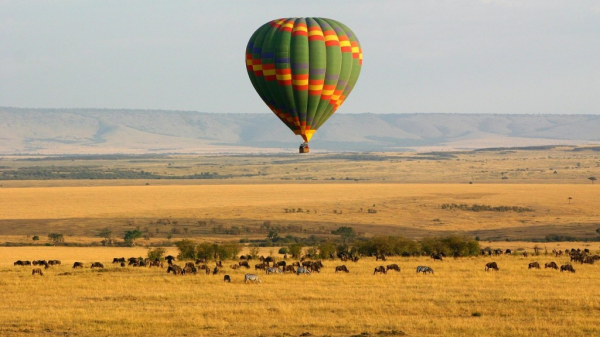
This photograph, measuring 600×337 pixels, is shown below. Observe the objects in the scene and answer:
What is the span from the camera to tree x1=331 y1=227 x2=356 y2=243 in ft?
238

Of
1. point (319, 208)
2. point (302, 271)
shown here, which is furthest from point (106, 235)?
point (302, 271)

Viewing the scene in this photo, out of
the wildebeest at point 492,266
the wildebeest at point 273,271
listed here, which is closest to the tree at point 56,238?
the wildebeest at point 273,271

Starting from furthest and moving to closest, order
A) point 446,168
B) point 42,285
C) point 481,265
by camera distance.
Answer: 1. point 446,168
2. point 481,265
3. point 42,285


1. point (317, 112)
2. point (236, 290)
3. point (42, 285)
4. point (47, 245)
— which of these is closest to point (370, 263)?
point (317, 112)

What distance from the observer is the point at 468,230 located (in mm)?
80125

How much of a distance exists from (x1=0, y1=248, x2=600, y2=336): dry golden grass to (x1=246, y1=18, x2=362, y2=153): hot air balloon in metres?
7.33

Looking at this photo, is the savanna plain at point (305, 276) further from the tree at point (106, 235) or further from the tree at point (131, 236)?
the tree at point (131, 236)

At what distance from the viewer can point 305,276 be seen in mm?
38188

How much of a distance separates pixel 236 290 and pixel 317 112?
437 inches

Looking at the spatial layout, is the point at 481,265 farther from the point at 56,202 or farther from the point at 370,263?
the point at 56,202

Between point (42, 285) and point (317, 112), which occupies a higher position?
point (317, 112)

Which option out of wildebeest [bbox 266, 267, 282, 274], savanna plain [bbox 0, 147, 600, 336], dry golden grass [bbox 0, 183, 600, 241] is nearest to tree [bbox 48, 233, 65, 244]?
savanna plain [bbox 0, 147, 600, 336]

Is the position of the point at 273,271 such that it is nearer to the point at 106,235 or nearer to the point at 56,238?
the point at 56,238

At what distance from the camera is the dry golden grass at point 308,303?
83.4ft
